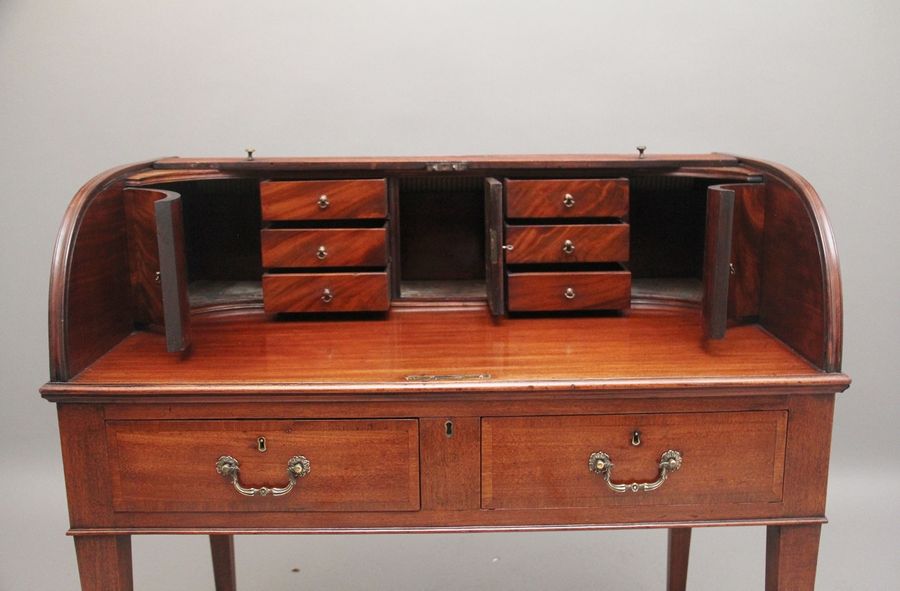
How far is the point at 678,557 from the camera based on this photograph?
2.85 m

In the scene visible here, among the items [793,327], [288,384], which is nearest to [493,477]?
[288,384]

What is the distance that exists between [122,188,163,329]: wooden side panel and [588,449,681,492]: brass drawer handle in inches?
41.0

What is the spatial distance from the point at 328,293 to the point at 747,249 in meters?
0.98

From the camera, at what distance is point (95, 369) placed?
1.99 metres

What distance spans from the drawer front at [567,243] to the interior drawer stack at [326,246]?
0.32 m

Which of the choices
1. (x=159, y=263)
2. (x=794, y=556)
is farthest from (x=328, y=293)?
(x=794, y=556)

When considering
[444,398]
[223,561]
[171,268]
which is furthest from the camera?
[223,561]

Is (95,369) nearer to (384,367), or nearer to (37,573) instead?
(384,367)

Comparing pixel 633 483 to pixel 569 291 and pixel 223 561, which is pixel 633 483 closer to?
pixel 569 291

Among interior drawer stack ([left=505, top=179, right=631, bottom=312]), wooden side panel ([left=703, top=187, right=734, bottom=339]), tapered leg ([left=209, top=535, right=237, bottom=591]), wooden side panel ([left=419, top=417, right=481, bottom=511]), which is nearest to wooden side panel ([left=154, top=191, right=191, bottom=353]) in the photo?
wooden side panel ([left=419, top=417, right=481, bottom=511])

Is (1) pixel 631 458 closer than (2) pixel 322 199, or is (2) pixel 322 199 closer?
(1) pixel 631 458

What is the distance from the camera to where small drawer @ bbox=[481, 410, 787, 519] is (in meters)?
1.92

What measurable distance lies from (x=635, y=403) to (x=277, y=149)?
1.72m

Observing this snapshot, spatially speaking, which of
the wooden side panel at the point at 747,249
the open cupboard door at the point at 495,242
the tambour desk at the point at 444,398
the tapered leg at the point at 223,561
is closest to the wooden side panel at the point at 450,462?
the tambour desk at the point at 444,398
